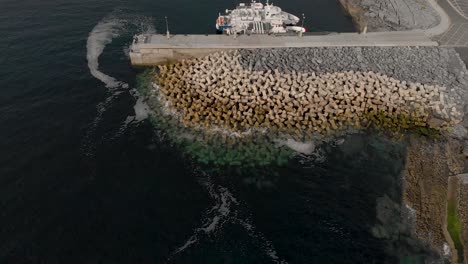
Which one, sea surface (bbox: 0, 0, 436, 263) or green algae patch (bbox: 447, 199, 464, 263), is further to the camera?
sea surface (bbox: 0, 0, 436, 263)

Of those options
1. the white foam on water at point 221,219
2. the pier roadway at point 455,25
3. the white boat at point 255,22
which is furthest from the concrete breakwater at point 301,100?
the white boat at point 255,22

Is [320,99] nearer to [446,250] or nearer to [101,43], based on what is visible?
[446,250]

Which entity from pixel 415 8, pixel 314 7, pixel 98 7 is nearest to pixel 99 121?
pixel 98 7

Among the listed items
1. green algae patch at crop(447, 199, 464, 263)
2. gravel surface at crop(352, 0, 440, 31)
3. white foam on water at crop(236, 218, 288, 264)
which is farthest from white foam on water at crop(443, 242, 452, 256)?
gravel surface at crop(352, 0, 440, 31)

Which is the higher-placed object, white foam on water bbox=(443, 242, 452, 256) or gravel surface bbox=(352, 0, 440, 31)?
gravel surface bbox=(352, 0, 440, 31)

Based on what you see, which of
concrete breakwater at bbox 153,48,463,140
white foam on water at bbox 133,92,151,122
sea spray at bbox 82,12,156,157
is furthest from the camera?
white foam on water at bbox 133,92,151,122

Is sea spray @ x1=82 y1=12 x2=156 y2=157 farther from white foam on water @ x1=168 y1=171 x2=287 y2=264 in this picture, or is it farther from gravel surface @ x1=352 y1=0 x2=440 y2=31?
gravel surface @ x1=352 y1=0 x2=440 y2=31

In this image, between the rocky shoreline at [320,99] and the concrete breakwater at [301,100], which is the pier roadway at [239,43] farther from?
the concrete breakwater at [301,100]

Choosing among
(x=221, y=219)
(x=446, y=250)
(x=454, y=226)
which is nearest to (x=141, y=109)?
(x=221, y=219)
